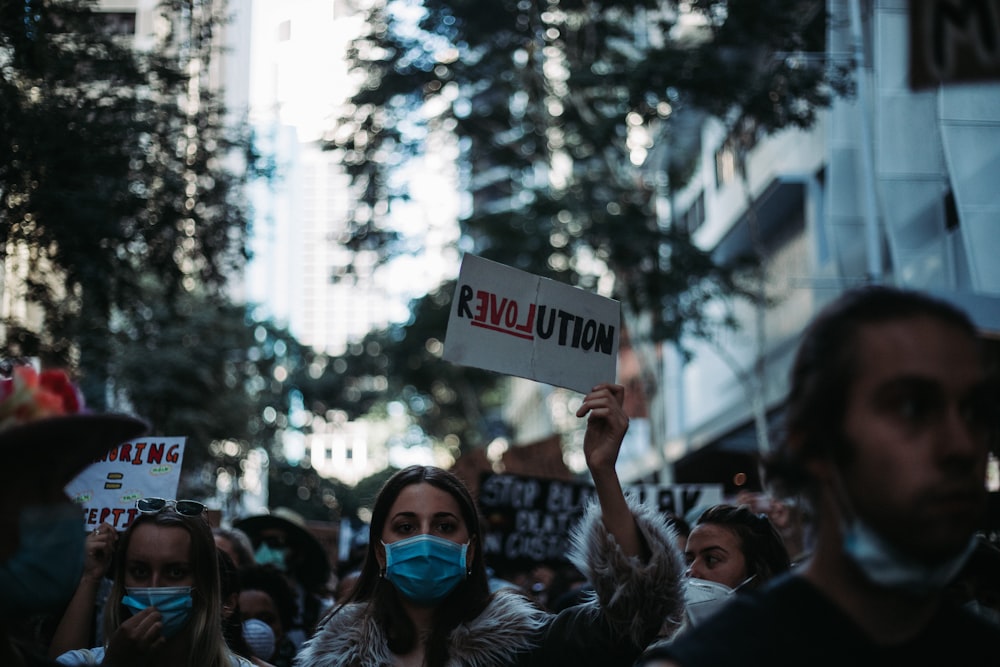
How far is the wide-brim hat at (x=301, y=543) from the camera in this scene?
945 centimetres

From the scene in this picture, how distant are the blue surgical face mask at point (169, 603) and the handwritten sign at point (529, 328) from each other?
1139mm

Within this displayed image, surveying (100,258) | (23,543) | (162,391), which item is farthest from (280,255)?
(23,543)

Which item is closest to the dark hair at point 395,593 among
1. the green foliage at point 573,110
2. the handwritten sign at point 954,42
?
the handwritten sign at point 954,42

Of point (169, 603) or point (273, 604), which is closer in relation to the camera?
point (169, 603)

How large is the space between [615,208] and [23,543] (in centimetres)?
1896

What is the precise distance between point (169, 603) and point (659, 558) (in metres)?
1.67

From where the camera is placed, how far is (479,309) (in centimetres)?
436

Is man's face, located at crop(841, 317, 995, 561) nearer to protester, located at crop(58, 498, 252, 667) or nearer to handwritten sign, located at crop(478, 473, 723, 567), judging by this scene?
protester, located at crop(58, 498, 252, 667)

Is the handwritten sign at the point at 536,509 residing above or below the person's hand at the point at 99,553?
above

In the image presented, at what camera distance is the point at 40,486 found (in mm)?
2436

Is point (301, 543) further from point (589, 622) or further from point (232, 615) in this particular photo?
point (589, 622)

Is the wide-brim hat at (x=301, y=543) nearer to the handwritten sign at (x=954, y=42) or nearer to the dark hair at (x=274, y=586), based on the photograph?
the dark hair at (x=274, y=586)

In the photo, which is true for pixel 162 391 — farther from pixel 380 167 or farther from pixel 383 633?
pixel 383 633

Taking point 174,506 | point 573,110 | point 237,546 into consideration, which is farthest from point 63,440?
point 573,110
